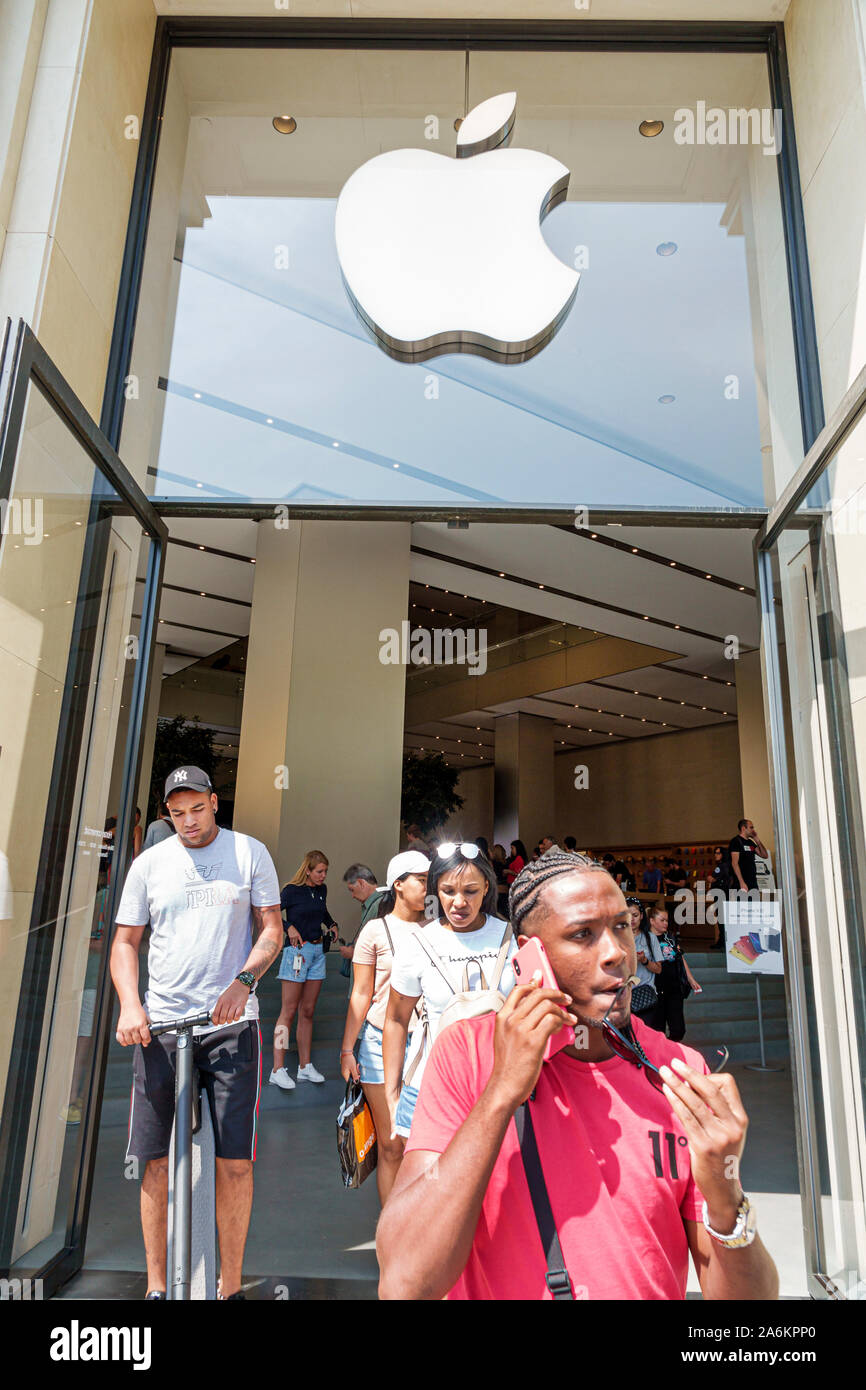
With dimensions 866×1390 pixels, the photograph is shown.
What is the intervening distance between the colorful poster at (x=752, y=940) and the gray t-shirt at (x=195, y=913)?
124 inches

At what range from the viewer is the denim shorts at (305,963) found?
620 centimetres

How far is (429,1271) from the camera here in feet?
3.69

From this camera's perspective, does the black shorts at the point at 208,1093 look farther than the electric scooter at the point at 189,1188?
Yes

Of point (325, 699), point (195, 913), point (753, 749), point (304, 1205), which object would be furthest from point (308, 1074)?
point (753, 749)

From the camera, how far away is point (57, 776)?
301 centimetres

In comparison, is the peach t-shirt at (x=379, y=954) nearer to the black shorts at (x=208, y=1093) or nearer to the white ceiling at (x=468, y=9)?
the black shorts at (x=208, y=1093)

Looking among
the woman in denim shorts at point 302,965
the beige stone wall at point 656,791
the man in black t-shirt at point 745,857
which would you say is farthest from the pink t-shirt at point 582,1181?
the beige stone wall at point 656,791

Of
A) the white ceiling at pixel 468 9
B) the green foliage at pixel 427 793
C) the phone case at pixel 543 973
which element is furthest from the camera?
the green foliage at pixel 427 793

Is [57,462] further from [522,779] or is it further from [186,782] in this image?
[522,779]

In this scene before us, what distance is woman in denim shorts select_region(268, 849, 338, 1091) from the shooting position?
6.16 meters

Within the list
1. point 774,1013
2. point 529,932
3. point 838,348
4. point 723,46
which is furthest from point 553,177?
point 774,1013

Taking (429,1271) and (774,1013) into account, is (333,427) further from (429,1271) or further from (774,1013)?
(774,1013)

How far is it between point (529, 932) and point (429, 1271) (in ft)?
1.59

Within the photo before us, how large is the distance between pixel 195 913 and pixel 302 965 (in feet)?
11.2
